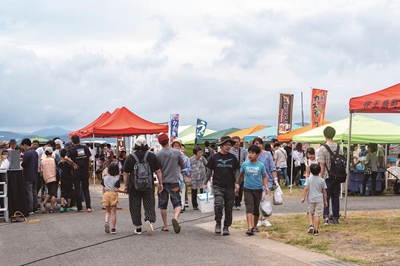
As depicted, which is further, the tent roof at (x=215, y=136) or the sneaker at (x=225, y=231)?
the tent roof at (x=215, y=136)

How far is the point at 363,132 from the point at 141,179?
1252 centimetres

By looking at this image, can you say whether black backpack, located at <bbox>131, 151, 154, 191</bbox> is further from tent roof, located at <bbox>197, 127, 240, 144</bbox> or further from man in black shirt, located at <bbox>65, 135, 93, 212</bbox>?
tent roof, located at <bbox>197, 127, 240, 144</bbox>

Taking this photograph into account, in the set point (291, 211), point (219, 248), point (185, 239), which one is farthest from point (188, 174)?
point (219, 248)

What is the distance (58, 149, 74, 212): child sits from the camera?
16.4m

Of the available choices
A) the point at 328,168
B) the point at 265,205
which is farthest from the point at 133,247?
the point at 328,168

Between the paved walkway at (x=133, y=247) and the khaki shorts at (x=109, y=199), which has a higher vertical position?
the khaki shorts at (x=109, y=199)

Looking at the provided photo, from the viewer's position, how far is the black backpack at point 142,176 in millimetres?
A: 11164

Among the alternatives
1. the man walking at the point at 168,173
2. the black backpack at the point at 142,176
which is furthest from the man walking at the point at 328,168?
the black backpack at the point at 142,176

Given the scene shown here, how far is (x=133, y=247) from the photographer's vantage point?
987cm

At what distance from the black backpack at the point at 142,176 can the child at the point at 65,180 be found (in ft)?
18.2

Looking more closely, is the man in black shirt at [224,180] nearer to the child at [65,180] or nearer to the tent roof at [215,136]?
the child at [65,180]

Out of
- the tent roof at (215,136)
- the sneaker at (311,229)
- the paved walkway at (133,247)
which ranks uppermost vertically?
the tent roof at (215,136)

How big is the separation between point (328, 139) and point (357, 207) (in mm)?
5358

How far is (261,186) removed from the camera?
11.4 m
